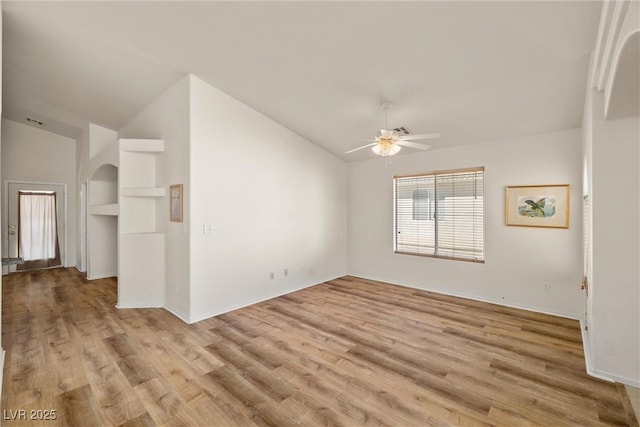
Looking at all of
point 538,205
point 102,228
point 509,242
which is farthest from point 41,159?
point 538,205

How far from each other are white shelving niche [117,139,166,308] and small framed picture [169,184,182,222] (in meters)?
0.28

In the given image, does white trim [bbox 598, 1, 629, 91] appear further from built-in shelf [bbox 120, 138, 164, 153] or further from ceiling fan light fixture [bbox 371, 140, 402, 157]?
built-in shelf [bbox 120, 138, 164, 153]

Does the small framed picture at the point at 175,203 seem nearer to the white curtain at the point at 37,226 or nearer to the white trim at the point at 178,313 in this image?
the white trim at the point at 178,313

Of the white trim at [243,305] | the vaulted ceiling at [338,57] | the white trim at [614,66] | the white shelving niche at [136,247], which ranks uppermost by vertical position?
the vaulted ceiling at [338,57]

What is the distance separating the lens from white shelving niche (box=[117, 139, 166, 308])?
424 centimetres

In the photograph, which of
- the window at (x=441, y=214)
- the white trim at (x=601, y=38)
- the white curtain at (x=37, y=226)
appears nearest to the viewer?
the white trim at (x=601, y=38)

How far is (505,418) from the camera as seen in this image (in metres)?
2.02

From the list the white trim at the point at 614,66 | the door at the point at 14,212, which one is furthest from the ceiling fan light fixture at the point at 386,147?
the door at the point at 14,212

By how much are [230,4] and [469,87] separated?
2.64 metres

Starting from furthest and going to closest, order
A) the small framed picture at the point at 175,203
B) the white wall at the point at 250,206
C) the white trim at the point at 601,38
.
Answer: the small framed picture at the point at 175,203 → the white wall at the point at 250,206 → the white trim at the point at 601,38

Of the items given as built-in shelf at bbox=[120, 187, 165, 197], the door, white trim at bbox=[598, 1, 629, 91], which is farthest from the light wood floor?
the door

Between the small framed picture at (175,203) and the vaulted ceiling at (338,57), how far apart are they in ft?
5.04

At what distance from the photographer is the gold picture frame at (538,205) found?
12.9ft

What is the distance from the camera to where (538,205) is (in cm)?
409
